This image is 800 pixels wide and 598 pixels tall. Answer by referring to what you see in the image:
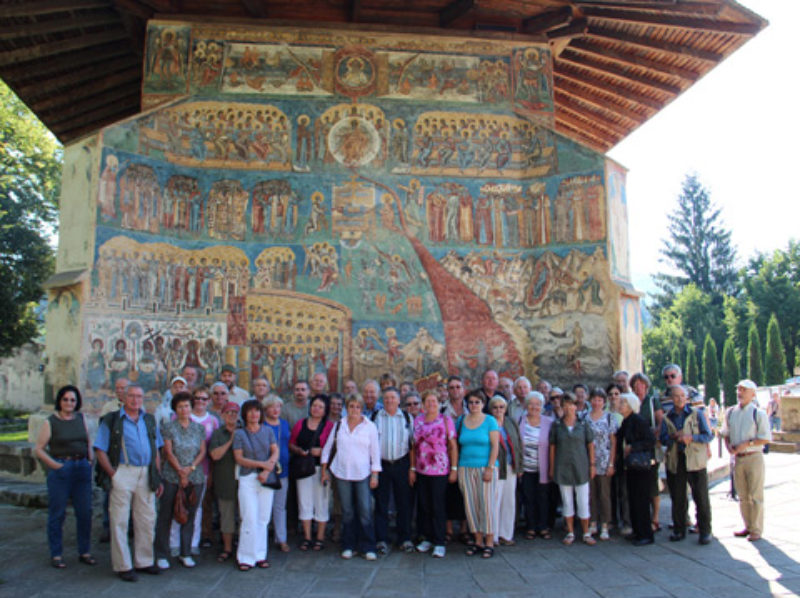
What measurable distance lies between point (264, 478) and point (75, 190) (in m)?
5.88

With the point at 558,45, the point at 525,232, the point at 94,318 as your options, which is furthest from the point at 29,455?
the point at 558,45

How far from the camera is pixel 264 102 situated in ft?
33.3

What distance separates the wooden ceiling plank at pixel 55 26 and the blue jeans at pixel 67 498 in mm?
7842

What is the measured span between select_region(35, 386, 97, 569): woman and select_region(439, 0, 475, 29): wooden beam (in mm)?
8232

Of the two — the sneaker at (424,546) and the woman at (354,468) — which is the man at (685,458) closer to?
the sneaker at (424,546)

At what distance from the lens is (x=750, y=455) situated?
6.51m

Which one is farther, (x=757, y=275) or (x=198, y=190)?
(x=757, y=275)

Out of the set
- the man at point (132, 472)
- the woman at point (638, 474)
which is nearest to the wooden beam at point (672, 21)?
the woman at point (638, 474)

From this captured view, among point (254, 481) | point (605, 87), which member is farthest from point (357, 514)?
point (605, 87)

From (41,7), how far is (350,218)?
5.74m

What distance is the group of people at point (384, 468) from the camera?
5.68 meters

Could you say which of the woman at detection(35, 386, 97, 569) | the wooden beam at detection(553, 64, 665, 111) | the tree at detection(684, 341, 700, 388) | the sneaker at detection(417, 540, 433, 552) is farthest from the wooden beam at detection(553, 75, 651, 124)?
the tree at detection(684, 341, 700, 388)

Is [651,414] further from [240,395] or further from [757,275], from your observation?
[757,275]

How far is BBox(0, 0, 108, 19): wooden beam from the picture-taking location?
9477 mm
